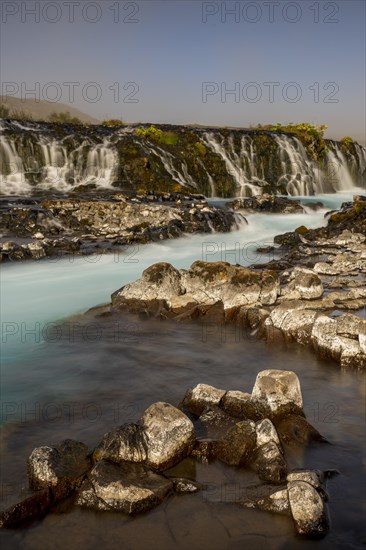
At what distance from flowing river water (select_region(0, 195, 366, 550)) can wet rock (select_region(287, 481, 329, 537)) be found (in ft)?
0.38

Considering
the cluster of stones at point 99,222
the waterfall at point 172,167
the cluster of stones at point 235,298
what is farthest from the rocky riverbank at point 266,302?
the waterfall at point 172,167

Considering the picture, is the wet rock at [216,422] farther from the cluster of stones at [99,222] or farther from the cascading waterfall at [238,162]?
the cascading waterfall at [238,162]

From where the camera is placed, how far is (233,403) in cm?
745

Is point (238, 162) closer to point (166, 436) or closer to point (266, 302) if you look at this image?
point (266, 302)

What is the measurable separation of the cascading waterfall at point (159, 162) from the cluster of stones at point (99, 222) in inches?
294

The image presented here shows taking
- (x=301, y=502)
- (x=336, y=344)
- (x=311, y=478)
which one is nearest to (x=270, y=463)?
(x=311, y=478)

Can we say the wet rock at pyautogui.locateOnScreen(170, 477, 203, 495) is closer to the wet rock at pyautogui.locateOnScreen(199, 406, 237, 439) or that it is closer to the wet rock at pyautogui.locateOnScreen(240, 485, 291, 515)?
the wet rock at pyautogui.locateOnScreen(240, 485, 291, 515)

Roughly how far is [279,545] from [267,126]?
64530mm

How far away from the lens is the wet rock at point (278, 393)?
24.1ft

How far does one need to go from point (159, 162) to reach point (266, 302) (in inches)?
1088

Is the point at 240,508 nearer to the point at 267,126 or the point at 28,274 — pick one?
the point at 28,274

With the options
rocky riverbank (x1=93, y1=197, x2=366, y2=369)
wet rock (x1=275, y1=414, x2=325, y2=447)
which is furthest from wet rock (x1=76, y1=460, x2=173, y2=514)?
rocky riverbank (x1=93, y1=197, x2=366, y2=369)

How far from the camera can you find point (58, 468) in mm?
5883

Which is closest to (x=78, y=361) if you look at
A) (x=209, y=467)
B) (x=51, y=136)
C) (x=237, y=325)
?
(x=237, y=325)
